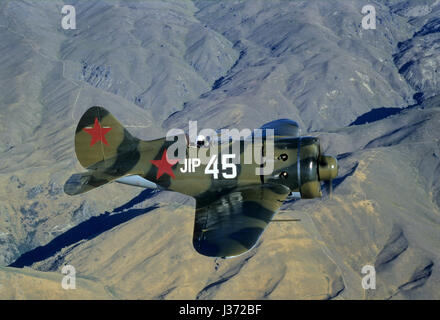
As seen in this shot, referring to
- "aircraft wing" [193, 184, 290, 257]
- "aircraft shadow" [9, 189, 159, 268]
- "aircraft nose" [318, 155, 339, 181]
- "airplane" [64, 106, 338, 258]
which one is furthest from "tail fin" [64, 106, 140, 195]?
"aircraft shadow" [9, 189, 159, 268]

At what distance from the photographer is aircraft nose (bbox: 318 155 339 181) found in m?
24.4

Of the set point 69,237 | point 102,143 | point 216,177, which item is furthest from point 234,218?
point 69,237

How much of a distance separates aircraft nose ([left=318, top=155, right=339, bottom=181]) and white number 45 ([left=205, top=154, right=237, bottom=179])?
4.43 metres

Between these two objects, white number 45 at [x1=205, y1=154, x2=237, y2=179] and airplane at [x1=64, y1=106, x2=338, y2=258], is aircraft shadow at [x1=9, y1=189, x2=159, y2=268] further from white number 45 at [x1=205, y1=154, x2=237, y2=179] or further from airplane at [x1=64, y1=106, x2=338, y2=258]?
white number 45 at [x1=205, y1=154, x2=237, y2=179]

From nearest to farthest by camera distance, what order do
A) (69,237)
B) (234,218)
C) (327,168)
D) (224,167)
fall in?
(234,218) → (327,168) → (224,167) → (69,237)

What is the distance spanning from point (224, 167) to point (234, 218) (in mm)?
3806

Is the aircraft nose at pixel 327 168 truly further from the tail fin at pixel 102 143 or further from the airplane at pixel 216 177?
the tail fin at pixel 102 143

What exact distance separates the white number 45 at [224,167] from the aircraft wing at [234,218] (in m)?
0.88

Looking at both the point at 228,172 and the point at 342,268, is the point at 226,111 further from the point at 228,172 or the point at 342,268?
the point at 228,172

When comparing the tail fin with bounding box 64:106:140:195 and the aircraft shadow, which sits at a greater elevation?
the tail fin with bounding box 64:106:140:195

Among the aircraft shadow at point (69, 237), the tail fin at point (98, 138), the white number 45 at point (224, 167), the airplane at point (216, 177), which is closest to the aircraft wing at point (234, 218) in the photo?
the airplane at point (216, 177)

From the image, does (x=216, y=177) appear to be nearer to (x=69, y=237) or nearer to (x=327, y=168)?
(x=327, y=168)

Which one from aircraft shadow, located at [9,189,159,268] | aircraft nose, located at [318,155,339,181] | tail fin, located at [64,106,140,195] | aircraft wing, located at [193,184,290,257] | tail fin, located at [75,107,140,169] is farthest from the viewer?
aircraft shadow, located at [9,189,159,268]

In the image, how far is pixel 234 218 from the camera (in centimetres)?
2284
